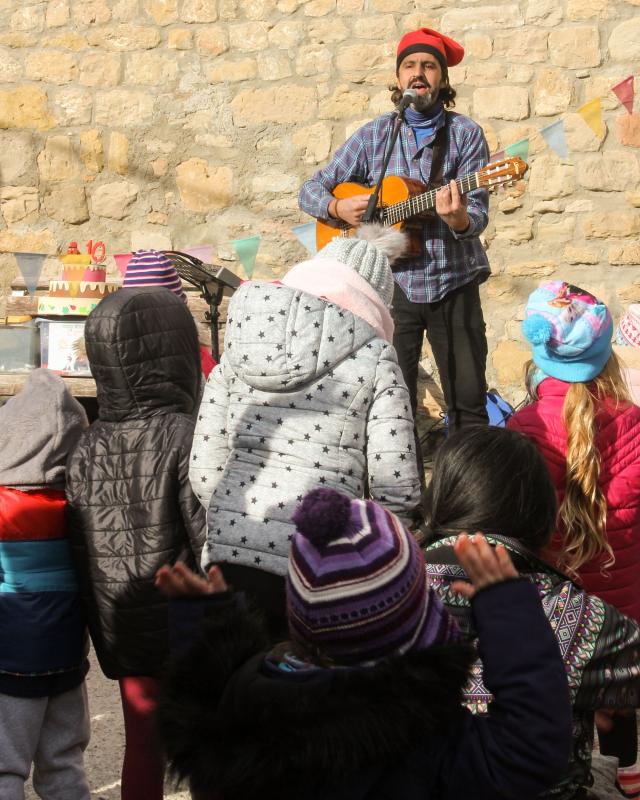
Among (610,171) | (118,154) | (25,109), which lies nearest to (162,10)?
(118,154)

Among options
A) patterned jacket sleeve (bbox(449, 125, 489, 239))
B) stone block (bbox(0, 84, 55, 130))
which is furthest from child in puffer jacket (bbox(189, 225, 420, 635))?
stone block (bbox(0, 84, 55, 130))

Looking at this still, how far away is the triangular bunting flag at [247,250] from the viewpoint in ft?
20.8

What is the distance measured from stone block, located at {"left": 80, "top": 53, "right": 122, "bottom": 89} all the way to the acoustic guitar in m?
2.38

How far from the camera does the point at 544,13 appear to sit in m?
5.89

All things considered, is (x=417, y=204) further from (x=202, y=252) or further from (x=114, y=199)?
(x=114, y=199)

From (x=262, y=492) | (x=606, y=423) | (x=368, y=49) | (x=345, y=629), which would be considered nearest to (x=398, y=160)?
(x=368, y=49)

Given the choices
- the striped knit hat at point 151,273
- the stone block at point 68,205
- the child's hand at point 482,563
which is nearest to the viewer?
the child's hand at point 482,563

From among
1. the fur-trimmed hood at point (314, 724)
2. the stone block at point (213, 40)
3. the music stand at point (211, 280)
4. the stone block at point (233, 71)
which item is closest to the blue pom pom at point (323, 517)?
the fur-trimmed hood at point (314, 724)

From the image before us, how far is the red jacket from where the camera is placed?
280 centimetres

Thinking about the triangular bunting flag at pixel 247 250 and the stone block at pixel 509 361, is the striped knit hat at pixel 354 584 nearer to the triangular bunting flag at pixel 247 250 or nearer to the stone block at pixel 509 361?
the stone block at pixel 509 361

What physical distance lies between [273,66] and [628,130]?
2.12 m

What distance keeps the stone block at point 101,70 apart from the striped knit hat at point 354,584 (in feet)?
18.4

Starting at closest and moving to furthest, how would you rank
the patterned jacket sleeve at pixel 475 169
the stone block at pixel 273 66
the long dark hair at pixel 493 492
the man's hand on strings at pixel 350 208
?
the long dark hair at pixel 493 492, the patterned jacket sleeve at pixel 475 169, the man's hand on strings at pixel 350 208, the stone block at pixel 273 66

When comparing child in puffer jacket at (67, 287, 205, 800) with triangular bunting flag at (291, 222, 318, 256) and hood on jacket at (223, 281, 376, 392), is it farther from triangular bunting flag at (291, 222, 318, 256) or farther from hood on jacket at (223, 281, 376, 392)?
triangular bunting flag at (291, 222, 318, 256)
